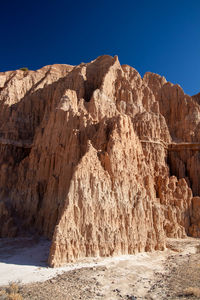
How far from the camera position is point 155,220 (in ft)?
87.8

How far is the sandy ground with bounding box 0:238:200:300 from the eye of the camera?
15.5 m

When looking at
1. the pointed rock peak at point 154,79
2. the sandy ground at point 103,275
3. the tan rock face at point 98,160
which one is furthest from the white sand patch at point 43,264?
the pointed rock peak at point 154,79

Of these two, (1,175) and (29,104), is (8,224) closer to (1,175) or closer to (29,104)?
(1,175)

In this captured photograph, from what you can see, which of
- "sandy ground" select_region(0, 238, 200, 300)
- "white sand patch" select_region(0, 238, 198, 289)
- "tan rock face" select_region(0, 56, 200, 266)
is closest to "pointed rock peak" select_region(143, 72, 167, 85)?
"tan rock face" select_region(0, 56, 200, 266)

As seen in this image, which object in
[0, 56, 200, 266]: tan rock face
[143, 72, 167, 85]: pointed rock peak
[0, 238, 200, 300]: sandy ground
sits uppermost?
[143, 72, 167, 85]: pointed rock peak

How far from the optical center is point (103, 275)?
18.2m

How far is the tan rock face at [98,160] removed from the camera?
23.5m

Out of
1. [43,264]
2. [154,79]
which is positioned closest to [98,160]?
[43,264]

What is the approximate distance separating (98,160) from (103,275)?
11.3m

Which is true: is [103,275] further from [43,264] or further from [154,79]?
[154,79]

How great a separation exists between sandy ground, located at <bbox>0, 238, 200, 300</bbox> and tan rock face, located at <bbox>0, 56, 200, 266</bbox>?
1434 millimetres

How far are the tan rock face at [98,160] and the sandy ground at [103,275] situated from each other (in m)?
1.43

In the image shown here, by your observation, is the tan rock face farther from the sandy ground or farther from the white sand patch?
the sandy ground

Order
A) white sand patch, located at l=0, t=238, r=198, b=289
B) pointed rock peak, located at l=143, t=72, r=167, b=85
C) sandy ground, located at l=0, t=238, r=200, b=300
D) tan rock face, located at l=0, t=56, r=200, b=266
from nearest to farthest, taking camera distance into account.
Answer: sandy ground, located at l=0, t=238, r=200, b=300 → white sand patch, located at l=0, t=238, r=198, b=289 → tan rock face, located at l=0, t=56, r=200, b=266 → pointed rock peak, located at l=143, t=72, r=167, b=85
